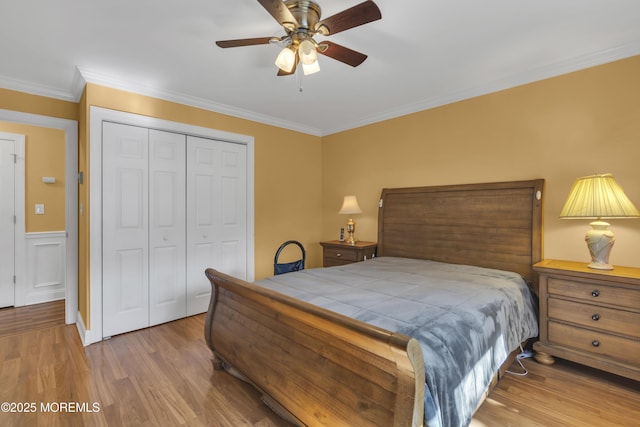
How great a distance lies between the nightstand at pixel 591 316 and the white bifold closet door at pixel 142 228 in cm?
333

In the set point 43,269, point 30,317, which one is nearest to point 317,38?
point 30,317

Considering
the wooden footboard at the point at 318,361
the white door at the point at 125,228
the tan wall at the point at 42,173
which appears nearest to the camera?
the wooden footboard at the point at 318,361

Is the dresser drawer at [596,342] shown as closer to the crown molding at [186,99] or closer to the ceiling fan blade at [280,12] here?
the ceiling fan blade at [280,12]

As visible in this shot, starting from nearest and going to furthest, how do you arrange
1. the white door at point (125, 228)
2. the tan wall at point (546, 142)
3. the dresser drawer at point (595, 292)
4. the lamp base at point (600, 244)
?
the dresser drawer at point (595, 292) → the lamp base at point (600, 244) → the tan wall at point (546, 142) → the white door at point (125, 228)

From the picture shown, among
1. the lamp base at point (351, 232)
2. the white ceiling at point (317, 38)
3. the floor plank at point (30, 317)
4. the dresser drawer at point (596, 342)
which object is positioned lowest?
the floor plank at point (30, 317)

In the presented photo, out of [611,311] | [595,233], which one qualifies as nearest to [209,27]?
[595,233]

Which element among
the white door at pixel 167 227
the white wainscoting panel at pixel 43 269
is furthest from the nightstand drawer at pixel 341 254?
the white wainscoting panel at pixel 43 269

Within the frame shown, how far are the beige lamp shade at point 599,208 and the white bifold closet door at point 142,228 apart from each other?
3.49m

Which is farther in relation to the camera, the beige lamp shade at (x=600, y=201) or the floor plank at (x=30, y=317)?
the floor plank at (x=30, y=317)

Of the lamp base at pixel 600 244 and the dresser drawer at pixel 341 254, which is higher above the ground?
the lamp base at pixel 600 244

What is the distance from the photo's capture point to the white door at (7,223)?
3.55 metres

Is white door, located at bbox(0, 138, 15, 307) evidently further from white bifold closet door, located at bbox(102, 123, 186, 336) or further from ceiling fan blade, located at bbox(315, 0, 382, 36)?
ceiling fan blade, located at bbox(315, 0, 382, 36)

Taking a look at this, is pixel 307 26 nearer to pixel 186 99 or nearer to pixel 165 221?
pixel 186 99

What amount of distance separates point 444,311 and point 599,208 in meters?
1.42
